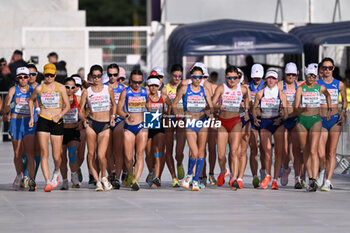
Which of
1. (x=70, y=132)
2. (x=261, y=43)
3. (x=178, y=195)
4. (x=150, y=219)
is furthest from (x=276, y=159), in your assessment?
(x=261, y=43)

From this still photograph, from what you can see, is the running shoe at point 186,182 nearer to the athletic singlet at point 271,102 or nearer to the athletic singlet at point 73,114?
the athletic singlet at point 271,102

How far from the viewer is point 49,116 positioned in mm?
14812

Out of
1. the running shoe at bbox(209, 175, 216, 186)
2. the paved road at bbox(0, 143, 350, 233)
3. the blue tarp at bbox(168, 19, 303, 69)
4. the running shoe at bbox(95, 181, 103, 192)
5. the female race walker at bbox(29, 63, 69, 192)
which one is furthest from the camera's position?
the blue tarp at bbox(168, 19, 303, 69)

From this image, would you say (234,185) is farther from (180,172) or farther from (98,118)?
(98,118)

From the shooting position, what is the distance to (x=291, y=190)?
50.5 feet

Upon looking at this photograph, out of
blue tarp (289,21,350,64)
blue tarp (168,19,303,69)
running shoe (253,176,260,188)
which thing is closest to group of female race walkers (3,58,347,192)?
running shoe (253,176,260,188)

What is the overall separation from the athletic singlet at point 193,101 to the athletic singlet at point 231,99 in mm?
314

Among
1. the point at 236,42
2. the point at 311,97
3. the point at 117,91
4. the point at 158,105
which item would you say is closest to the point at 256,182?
the point at 311,97

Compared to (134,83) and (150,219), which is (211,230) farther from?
(134,83)

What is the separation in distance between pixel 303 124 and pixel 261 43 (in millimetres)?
11163

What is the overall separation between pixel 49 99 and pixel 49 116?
25cm

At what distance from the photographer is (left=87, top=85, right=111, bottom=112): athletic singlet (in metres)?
15.1

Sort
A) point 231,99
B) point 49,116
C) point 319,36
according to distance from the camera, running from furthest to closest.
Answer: point 319,36, point 231,99, point 49,116

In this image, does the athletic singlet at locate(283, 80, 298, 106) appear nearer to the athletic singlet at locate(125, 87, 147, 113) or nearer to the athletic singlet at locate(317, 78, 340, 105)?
the athletic singlet at locate(317, 78, 340, 105)
